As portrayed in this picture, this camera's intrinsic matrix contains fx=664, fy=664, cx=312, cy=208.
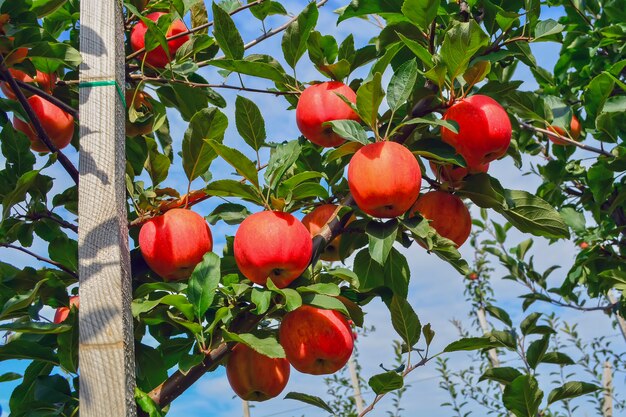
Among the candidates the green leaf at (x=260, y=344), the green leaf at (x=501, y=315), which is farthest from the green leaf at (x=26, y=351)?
the green leaf at (x=501, y=315)

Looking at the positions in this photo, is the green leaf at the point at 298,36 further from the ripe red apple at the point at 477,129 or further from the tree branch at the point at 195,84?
the ripe red apple at the point at 477,129

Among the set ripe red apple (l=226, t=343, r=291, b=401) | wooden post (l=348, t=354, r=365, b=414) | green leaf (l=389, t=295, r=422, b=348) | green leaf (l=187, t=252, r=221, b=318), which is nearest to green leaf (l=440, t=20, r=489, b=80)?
green leaf (l=389, t=295, r=422, b=348)

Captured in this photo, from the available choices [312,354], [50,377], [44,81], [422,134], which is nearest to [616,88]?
[422,134]

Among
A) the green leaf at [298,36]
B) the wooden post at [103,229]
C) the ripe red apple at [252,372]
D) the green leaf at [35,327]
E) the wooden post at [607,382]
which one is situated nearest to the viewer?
the wooden post at [103,229]

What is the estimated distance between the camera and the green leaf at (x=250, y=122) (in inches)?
57.9

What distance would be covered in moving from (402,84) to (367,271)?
0.43m

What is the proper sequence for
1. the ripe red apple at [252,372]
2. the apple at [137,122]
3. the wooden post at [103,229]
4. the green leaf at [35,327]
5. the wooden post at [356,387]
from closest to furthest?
the wooden post at [103,229]
the green leaf at [35,327]
the ripe red apple at [252,372]
the apple at [137,122]
the wooden post at [356,387]

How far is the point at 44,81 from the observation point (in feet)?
5.77

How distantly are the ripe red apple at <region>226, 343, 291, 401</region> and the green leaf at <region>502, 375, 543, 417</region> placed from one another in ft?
1.85

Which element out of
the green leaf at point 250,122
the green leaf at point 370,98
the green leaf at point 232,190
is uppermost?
the green leaf at point 250,122

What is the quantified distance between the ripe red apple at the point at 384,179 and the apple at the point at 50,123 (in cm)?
87

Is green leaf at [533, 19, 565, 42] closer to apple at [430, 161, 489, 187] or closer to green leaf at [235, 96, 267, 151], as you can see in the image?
apple at [430, 161, 489, 187]

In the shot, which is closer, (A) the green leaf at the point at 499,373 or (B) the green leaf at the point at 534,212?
(B) the green leaf at the point at 534,212

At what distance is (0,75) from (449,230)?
1040 millimetres
